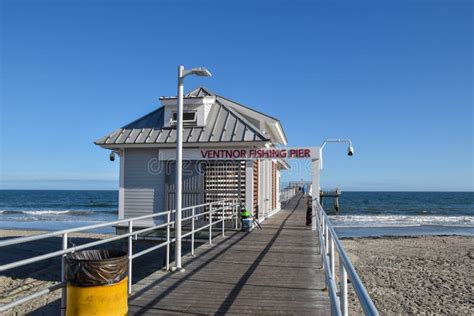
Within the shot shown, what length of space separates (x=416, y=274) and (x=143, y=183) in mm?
10410

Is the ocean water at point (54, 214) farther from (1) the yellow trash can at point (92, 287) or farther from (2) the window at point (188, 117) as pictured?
(1) the yellow trash can at point (92, 287)

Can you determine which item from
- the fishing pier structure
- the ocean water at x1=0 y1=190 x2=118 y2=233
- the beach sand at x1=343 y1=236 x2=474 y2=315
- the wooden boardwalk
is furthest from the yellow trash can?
the ocean water at x1=0 y1=190 x2=118 y2=233

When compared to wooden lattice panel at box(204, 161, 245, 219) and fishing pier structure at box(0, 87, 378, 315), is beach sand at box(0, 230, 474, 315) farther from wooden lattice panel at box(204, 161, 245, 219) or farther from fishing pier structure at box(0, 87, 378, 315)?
wooden lattice panel at box(204, 161, 245, 219)

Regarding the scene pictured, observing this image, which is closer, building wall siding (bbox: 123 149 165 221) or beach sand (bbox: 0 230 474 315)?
beach sand (bbox: 0 230 474 315)

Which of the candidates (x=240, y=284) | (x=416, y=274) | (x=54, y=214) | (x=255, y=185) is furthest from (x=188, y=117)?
(x=54, y=214)

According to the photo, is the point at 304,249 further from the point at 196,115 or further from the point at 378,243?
the point at 378,243

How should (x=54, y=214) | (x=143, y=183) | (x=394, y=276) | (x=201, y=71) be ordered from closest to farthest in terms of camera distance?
(x=201, y=71), (x=143, y=183), (x=394, y=276), (x=54, y=214)

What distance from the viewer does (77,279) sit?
4500 millimetres

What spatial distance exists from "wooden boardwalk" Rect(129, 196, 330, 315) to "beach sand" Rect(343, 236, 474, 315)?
2.91 m

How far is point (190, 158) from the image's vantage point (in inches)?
543

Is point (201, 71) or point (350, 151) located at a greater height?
point (201, 71)

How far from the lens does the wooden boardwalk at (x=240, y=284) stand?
5.56m

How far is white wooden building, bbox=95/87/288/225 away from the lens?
44.9 ft

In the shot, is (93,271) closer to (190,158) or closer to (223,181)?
(190,158)
